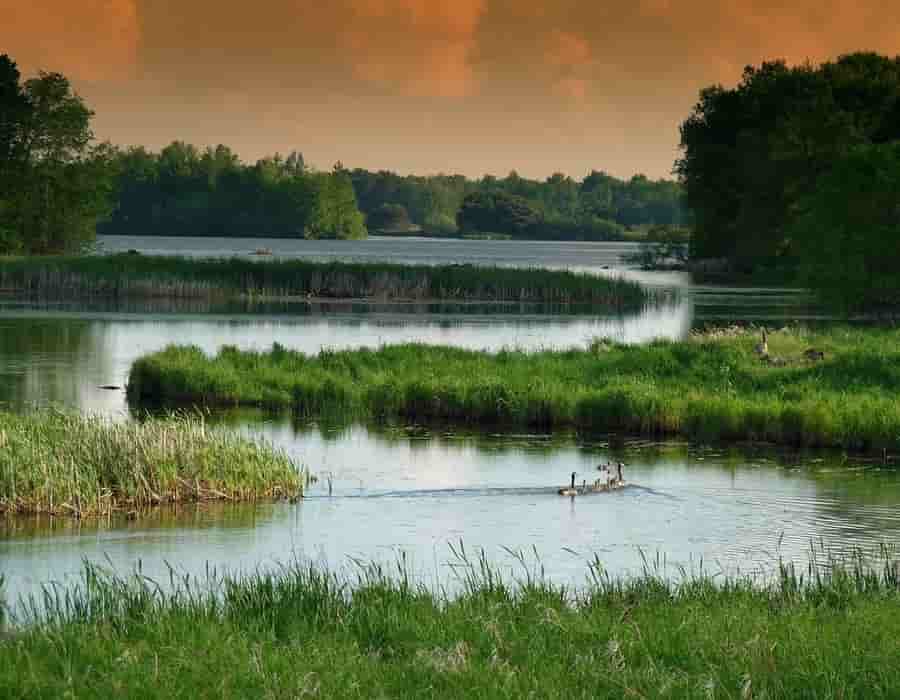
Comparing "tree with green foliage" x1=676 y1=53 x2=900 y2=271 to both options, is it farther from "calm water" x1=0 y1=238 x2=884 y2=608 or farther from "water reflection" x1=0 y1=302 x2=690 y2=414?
"calm water" x1=0 y1=238 x2=884 y2=608

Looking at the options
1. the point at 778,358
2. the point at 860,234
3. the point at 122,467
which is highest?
the point at 860,234

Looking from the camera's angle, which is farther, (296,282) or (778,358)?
(296,282)

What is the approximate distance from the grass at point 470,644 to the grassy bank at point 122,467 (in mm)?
6866

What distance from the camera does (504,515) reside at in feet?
69.4

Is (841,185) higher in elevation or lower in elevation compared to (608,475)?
higher

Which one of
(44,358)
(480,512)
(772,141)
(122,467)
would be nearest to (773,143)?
(772,141)

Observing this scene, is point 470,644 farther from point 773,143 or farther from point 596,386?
point 773,143

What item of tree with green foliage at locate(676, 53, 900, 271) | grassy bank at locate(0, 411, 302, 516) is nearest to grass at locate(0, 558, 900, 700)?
grassy bank at locate(0, 411, 302, 516)

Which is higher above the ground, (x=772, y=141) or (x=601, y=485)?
(x=772, y=141)

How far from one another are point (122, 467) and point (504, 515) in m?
5.21

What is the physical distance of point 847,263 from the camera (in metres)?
54.5

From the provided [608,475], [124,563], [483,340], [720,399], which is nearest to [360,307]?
[483,340]

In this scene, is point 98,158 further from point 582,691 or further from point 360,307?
point 582,691

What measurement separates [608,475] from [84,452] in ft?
26.1
